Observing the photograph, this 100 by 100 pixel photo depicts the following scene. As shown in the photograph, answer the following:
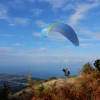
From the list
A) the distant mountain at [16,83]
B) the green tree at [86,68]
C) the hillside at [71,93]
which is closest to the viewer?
the hillside at [71,93]

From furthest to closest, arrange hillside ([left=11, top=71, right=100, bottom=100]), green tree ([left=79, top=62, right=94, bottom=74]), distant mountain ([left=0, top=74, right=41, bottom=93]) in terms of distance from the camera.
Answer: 1. distant mountain ([left=0, top=74, right=41, bottom=93])
2. green tree ([left=79, top=62, right=94, bottom=74])
3. hillside ([left=11, top=71, right=100, bottom=100])

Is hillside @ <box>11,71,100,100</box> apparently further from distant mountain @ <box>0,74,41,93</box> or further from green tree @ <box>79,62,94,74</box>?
green tree @ <box>79,62,94,74</box>

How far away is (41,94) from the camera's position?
21156mm

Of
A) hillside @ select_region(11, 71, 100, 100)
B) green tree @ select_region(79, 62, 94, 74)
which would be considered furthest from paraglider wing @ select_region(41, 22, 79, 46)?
green tree @ select_region(79, 62, 94, 74)

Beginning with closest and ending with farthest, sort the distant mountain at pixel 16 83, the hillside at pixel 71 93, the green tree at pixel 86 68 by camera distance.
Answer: the hillside at pixel 71 93, the green tree at pixel 86 68, the distant mountain at pixel 16 83

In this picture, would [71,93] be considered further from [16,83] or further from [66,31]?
[16,83]

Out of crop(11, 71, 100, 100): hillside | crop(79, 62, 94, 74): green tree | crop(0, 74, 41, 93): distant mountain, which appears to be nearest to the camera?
crop(11, 71, 100, 100): hillside

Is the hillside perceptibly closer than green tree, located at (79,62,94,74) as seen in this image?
Yes

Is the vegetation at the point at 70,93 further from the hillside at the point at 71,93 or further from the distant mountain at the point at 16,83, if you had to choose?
the distant mountain at the point at 16,83

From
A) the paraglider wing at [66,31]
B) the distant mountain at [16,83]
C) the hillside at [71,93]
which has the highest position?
the paraglider wing at [66,31]

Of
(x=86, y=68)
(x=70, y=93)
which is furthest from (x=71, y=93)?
(x=86, y=68)

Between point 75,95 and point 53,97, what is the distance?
2871 mm

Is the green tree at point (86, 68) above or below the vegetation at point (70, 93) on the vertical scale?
above

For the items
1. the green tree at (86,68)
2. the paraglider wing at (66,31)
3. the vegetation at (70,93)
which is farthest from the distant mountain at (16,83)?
the green tree at (86,68)
